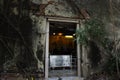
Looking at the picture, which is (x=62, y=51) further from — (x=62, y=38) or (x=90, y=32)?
(x=90, y=32)

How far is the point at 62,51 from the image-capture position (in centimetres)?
959

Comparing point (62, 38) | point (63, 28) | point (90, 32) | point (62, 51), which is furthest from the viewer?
point (62, 38)

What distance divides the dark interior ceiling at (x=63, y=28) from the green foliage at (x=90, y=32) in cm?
74

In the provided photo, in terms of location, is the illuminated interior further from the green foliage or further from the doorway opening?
the green foliage

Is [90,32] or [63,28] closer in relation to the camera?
[90,32]

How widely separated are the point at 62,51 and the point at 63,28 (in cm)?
95

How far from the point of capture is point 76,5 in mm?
9070

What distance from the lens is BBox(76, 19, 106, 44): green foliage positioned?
324 inches

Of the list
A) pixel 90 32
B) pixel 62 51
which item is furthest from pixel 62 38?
pixel 90 32

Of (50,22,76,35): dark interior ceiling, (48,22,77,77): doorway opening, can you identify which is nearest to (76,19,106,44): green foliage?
(50,22,76,35): dark interior ceiling

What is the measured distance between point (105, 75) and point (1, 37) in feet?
13.4

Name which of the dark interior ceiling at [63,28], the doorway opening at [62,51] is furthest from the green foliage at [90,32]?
the doorway opening at [62,51]

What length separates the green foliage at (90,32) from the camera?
823cm

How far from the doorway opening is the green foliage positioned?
876 millimetres
